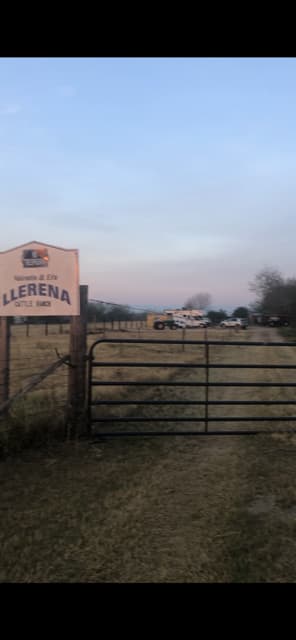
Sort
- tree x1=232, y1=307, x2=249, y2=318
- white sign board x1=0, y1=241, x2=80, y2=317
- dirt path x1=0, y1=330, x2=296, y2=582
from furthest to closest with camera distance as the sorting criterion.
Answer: tree x1=232, y1=307, x2=249, y2=318, white sign board x1=0, y1=241, x2=80, y2=317, dirt path x1=0, y1=330, x2=296, y2=582

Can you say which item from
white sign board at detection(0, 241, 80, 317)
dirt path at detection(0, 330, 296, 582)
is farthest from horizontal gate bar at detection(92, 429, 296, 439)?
white sign board at detection(0, 241, 80, 317)

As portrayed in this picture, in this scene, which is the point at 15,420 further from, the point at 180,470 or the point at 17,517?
the point at 180,470

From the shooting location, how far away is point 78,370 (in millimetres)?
5379

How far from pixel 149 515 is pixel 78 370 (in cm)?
242

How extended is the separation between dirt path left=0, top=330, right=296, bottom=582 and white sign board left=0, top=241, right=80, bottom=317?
178 cm

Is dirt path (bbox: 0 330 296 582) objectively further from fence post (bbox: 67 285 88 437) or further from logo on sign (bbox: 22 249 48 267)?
logo on sign (bbox: 22 249 48 267)

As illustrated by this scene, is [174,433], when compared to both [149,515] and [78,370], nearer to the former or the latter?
[78,370]

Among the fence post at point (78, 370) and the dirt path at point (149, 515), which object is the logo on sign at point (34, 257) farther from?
the dirt path at point (149, 515)

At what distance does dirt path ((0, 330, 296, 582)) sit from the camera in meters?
2.65

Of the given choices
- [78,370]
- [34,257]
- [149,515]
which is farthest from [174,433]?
[34,257]

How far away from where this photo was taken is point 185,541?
2982mm

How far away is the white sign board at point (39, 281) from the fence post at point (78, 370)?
14 cm

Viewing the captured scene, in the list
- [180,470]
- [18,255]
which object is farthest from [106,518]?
[18,255]
